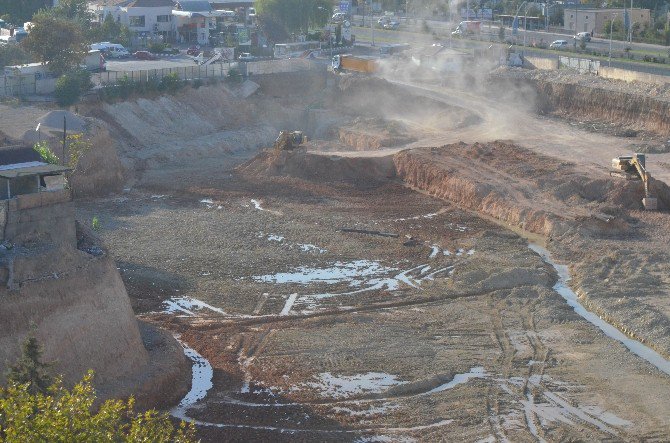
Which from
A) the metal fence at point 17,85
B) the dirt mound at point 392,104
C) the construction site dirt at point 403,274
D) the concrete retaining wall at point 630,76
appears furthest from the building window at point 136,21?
the concrete retaining wall at point 630,76

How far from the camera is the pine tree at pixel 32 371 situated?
23.3 m

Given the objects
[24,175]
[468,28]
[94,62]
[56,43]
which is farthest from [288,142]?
[468,28]

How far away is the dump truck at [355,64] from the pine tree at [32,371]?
6174 cm

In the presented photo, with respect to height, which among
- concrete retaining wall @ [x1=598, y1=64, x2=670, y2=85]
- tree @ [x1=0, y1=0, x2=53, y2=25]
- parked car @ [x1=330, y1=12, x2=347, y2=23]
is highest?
tree @ [x1=0, y1=0, x2=53, y2=25]

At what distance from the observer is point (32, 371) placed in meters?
23.5

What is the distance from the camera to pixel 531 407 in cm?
2886

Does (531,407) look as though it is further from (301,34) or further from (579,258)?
(301,34)

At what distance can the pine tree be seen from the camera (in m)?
23.3

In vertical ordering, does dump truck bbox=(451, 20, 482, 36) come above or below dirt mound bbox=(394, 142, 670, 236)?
above

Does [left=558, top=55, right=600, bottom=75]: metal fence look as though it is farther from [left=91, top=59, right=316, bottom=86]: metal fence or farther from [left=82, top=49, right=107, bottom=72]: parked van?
[left=82, top=49, right=107, bottom=72]: parked van

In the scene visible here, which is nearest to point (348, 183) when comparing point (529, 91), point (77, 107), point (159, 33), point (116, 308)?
point (77, 107)

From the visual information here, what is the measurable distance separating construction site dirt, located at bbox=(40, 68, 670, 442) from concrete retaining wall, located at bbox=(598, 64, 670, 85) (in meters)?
4.41

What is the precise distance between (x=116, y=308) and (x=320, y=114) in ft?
158

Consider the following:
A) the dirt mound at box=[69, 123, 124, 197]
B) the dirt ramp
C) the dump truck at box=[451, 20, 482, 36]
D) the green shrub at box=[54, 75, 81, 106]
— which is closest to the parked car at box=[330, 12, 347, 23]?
the dump truck at box=[451, 20, 482, 36]
